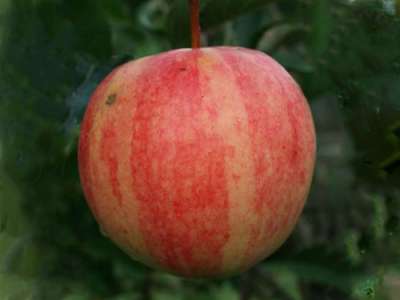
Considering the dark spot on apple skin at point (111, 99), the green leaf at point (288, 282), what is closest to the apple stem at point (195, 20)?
the dark spot on apple skin at point (111, 99)

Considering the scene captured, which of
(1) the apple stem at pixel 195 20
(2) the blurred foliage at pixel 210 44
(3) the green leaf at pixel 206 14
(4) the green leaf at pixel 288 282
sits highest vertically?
(1) the apple stem at pixel 195 20

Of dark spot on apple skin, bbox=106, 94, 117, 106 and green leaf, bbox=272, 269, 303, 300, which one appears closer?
dark spot on apple skin, bbox=106, 94, 117, 106

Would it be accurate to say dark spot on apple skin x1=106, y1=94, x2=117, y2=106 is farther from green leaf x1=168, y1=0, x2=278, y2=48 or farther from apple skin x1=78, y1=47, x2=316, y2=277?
green leaf x1=168, y1=0, x2=278, y2=48

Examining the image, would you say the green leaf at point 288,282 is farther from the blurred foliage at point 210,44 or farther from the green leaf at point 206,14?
the green leaf at point 206,14

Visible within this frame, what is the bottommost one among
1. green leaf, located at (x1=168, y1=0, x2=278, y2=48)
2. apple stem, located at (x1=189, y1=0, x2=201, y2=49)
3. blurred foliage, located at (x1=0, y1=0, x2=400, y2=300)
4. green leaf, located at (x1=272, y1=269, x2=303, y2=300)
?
green leaf, located at (x1=272, y1=269, x2=303, y2=300)

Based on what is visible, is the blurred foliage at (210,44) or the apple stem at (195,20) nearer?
the apple stem at (195,20)

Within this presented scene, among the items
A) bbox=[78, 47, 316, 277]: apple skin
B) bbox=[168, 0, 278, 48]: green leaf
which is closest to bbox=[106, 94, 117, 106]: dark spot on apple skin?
bbox=[78, 47, 316, 277]: apple skin

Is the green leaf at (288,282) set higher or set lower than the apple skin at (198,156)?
lower
